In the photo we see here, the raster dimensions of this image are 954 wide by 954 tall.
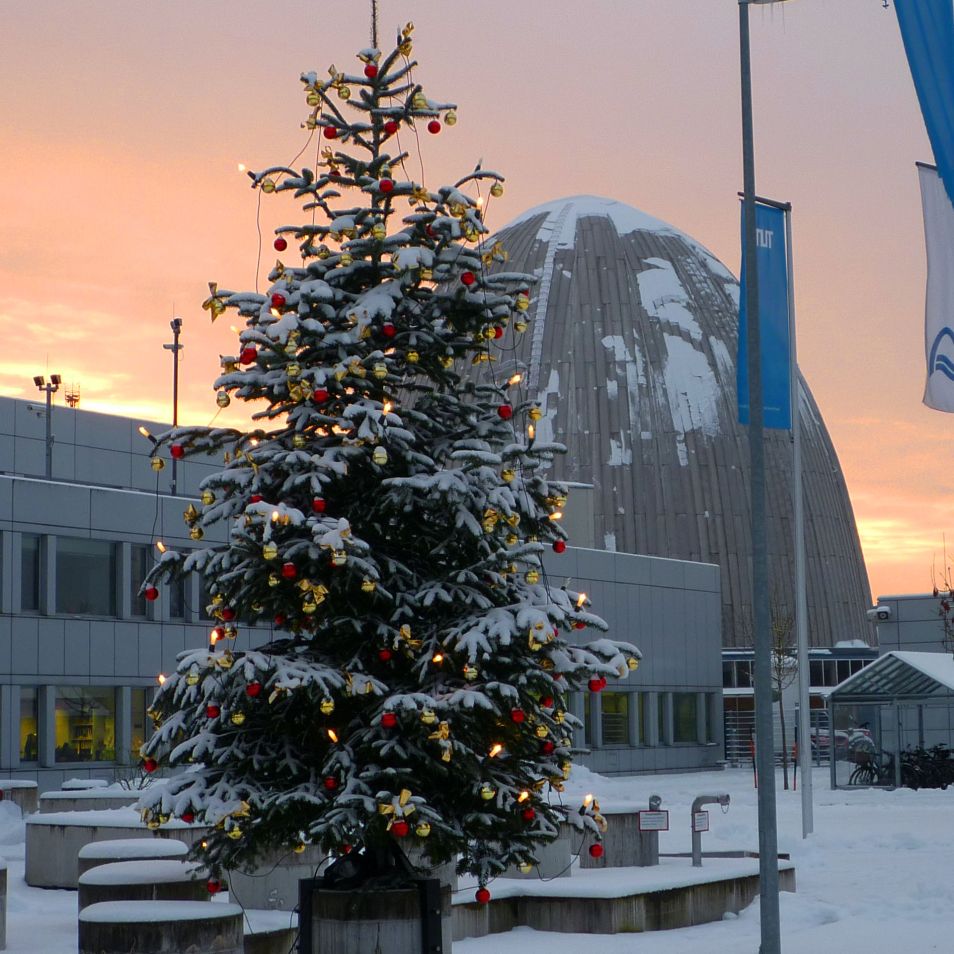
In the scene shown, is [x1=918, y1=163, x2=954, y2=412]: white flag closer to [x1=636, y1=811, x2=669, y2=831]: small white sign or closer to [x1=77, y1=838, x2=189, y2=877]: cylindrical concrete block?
[x1=636, y1=811, x2=669, y2=831]: small white sign

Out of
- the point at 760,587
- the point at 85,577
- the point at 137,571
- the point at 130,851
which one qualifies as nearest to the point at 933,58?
the point at 760,587

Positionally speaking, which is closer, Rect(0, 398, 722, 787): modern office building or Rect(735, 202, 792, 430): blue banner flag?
Rect(735, 202, 792, 430): blue banner flag

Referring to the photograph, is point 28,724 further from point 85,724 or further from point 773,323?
point 773,323

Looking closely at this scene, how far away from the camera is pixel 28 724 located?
37.3m

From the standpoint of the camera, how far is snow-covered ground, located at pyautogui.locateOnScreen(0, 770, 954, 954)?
53.1 feet

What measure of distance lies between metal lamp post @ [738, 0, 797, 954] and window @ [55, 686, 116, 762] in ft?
84.1

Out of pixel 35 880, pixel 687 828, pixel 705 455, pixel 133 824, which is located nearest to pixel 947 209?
pixel 133 824

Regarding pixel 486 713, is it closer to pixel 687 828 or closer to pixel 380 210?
pixel 380 210

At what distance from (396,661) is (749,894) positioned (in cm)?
796

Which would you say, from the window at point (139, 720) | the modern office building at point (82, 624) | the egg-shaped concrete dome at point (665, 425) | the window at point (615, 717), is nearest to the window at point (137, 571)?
the modern office building at point (82, 624)

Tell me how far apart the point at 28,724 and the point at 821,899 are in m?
22.7

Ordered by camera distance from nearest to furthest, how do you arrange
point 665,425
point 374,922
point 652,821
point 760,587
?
point 374,922 < point 760,587 < point 652,821 < point 665,425

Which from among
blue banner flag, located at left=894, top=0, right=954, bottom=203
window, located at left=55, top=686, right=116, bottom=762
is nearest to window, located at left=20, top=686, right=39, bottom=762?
window, located at left=55, top=686, right=116, bottom=762

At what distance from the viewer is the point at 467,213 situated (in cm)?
1370
